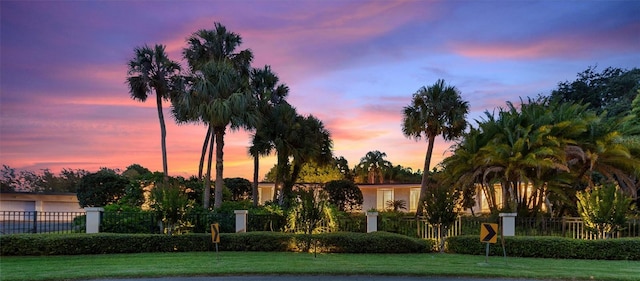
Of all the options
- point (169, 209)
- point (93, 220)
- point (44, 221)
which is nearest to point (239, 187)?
point (44, 221)

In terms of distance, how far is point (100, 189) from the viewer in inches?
1186

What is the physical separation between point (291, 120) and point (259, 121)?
13.3 ft

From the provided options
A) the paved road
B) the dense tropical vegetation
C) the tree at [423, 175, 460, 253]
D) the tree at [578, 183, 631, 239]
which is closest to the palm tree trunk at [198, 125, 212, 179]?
the dense tropical vegetation

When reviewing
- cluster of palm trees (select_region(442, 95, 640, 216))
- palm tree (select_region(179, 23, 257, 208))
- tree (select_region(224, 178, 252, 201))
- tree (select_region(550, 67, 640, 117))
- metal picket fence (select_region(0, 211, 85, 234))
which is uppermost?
tree (select_region(550, 67, 640, 117))

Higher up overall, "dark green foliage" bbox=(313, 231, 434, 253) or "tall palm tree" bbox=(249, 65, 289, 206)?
"tall palm tree" bbox=(249, 65, 289, 206)

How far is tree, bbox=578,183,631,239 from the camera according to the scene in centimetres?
1941

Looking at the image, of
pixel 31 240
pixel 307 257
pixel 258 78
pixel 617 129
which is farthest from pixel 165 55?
pixel 617 129

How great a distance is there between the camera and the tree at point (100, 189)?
1178 inches

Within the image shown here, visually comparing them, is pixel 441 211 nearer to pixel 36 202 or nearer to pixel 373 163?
pixel 36 202

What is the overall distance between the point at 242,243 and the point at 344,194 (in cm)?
1878

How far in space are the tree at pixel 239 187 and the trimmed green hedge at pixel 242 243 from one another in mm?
23587

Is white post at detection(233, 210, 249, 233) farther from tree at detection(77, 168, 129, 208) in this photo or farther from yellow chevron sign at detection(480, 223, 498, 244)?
tree at detection(77, 168, 129, 208)

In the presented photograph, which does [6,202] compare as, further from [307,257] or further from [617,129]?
[617,129]

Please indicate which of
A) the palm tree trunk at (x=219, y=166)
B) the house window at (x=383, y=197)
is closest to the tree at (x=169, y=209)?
the palm tree trunk at (x=219, y=166)
